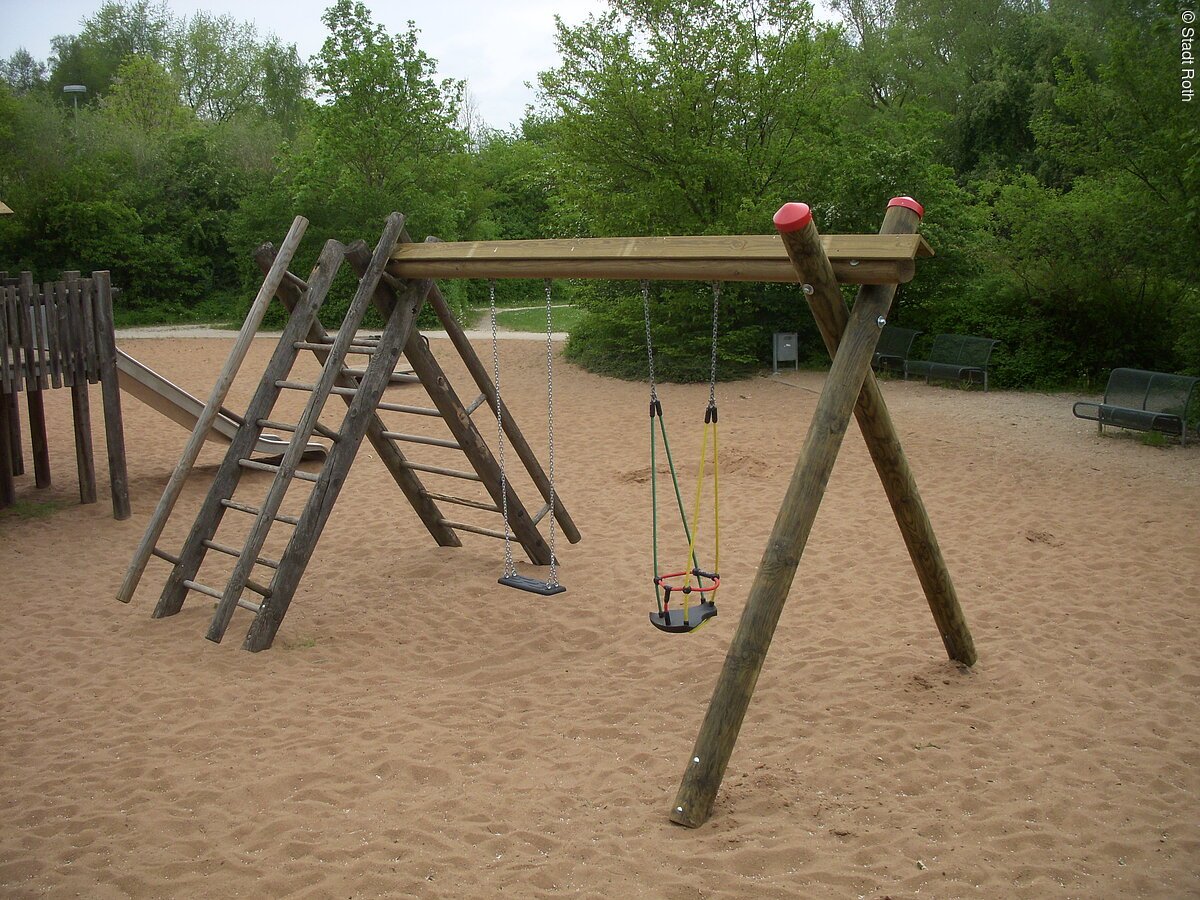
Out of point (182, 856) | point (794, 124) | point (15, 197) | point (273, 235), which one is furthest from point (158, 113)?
point (182, 856)

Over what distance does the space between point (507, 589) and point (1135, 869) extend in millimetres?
3973

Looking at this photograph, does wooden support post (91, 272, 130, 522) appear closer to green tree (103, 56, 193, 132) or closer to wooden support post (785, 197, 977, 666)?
wooden support post (785, 197, 977, 666)

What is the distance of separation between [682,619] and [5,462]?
6.80 metres

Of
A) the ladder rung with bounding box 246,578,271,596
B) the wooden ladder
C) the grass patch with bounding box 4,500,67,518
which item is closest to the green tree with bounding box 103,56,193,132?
the grass patch with bounding box 4,500,67,518

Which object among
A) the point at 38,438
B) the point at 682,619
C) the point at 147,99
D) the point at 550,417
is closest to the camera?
the point at 682,619

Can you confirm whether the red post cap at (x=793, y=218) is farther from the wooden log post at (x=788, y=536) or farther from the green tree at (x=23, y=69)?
the green tree at (x=23, y=69)

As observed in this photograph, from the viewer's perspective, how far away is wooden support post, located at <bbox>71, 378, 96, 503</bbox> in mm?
8516

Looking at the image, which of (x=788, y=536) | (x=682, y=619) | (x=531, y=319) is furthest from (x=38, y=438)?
(x=531, y=319)

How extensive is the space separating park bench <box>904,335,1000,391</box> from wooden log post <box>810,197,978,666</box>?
938 cm

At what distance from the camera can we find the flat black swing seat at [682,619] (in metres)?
4.51

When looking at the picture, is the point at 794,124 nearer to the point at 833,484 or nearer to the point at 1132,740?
the point at 833,484

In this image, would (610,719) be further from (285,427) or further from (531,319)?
(531,319)

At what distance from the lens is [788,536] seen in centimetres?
391

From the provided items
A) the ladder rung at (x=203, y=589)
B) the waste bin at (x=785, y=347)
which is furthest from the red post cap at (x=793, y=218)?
the waste bin at (x=785, y=347)
